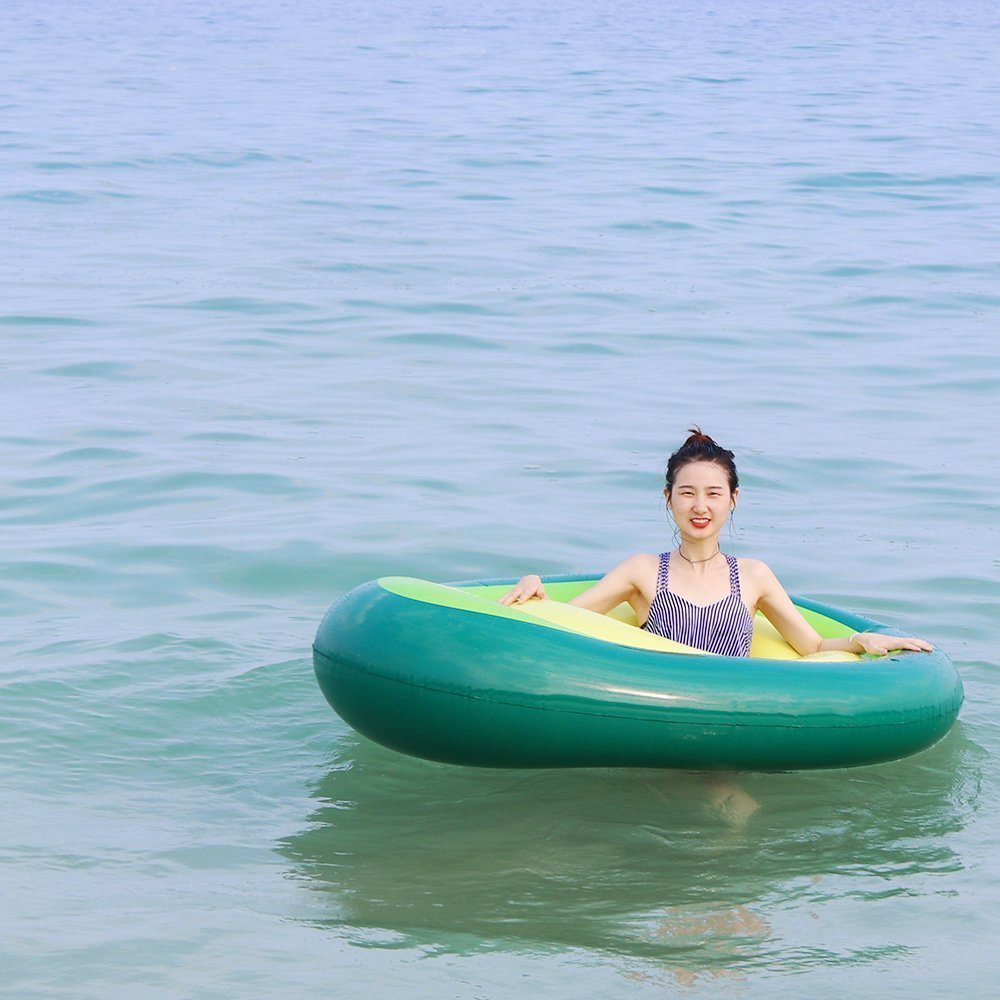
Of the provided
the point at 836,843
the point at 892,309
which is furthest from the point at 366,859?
the point at 892,309

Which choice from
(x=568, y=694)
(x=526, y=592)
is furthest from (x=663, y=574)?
(x=568, y=694)

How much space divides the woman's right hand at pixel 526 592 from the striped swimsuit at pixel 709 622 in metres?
0.41

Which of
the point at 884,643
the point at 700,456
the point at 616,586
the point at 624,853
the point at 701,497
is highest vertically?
the point at 700,456

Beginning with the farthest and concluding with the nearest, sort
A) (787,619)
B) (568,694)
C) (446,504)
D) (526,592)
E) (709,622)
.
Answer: (446,504), (787,619), (709,622), (526,592), (568,694)

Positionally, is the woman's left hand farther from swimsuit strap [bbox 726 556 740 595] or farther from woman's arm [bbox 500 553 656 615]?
woman's arm [bbox 500 553 656 615]

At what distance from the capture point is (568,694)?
15.2ft

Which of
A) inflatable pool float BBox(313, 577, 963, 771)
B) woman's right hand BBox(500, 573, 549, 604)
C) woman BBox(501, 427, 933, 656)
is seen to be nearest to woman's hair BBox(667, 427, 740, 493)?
woman BBox(501, 427, 933, 656)

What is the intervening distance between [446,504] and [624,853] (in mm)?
3121

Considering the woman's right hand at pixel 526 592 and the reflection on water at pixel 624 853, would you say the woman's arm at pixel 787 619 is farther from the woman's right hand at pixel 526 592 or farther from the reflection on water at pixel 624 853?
the woman's right hand at pixel 526 592

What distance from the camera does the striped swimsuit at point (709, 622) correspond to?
536cm

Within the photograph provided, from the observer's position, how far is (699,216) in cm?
1545

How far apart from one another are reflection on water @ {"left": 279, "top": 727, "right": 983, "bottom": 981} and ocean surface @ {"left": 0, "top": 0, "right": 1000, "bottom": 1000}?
14 mm

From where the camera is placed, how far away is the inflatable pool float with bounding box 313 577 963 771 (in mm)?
4645

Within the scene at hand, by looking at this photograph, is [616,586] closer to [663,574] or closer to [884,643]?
[663,574]
